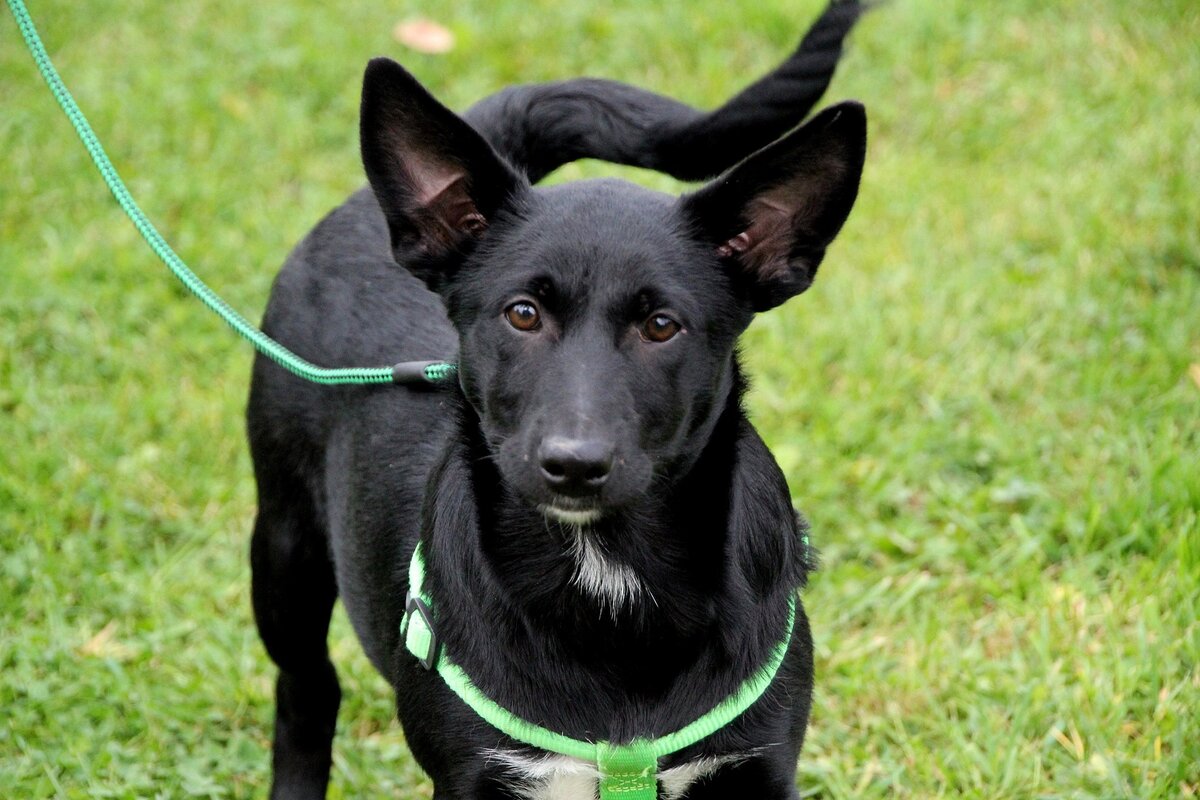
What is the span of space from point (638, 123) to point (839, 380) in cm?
221

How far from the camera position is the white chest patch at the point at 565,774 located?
2795 millimetres

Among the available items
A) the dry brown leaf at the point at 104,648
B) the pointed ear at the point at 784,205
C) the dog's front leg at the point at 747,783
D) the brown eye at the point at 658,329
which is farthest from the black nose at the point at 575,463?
the dry brown leaf at the point at 104,648

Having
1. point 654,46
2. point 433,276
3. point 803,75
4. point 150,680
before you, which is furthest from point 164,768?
point 654,46

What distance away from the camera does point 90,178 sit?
690 cm

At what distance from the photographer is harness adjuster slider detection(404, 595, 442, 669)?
2.83 m

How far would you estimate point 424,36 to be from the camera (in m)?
7.78

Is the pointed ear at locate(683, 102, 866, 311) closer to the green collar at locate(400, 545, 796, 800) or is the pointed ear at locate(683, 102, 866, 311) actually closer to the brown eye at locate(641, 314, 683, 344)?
the brown eye at locate(641, 314, 683, 344)

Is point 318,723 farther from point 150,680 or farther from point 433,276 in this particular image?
point 433,276

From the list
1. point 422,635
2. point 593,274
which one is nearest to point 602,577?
point 422,635

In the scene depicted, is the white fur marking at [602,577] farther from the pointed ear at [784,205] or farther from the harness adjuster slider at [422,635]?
the pointed ear at [784,205]

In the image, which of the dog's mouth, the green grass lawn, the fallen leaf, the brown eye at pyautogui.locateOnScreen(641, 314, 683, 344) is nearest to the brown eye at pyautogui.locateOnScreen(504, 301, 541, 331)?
the brown eye at pyautogui.locateOnScreen(641, 314, 683, 344)

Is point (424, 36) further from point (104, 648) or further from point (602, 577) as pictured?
point (602, 577)

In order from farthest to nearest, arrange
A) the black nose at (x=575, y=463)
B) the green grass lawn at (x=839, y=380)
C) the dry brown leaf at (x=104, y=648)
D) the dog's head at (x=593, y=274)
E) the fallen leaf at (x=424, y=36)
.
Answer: the fallen leaf at (x=424, y=36)
the dry brown leaf at (x=104, y=648)
the green grass lawn at (x=839, y=380)
the dog's head at (x=593, y=274)
the black nose at (x=575, y=463)

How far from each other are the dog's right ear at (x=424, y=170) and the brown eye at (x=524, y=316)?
278 mm
